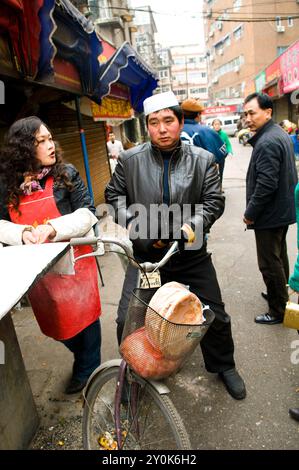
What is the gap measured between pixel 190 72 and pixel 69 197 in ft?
300

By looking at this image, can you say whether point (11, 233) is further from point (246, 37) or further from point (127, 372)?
point (246, 37)

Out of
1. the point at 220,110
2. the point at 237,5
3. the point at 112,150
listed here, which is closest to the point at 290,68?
the point at 112,150

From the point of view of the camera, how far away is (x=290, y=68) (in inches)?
594

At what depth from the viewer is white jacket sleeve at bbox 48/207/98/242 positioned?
6.57ft

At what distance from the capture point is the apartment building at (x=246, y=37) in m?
37.7

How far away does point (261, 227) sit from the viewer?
2.91m

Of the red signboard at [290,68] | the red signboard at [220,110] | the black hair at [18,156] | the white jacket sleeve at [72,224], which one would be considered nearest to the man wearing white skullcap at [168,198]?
the white jacket sleeve at [72,224]

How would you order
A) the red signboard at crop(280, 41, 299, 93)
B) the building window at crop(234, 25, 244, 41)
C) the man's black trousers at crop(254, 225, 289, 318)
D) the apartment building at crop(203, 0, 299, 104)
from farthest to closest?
the building window at crop(234, 25, 244, 41) → the apartment building at crop(203, 0, 299, 104) → the red signboard at crop(280, 41, 299, 93) → the man's black trousers at crop(254, 225, 289, 318)

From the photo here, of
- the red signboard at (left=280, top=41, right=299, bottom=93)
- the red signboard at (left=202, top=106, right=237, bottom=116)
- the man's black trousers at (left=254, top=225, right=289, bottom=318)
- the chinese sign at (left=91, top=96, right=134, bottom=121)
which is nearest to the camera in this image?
the man's black trousers at (left=254, top=225, right=289, bottom=318)

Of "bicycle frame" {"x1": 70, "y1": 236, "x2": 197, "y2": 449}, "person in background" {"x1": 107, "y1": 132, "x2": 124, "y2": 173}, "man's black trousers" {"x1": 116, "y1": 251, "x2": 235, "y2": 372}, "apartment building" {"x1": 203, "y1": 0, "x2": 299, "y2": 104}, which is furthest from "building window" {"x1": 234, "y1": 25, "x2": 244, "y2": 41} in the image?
"bicycle frame" {"x1": 70, "y1": 236, "x2": 197, "y2": 449}

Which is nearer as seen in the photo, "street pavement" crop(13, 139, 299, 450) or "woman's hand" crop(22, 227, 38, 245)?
"woman's hand" crop(22, 227, 38, 245)

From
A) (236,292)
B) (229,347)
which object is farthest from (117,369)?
(236,292)

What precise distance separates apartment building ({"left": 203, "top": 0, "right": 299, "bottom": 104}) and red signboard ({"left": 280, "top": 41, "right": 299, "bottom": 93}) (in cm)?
1923

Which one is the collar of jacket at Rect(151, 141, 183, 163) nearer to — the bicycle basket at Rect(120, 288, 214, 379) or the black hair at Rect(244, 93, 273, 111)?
the bicycle basket at Rect(120, 288, 214, 379)
